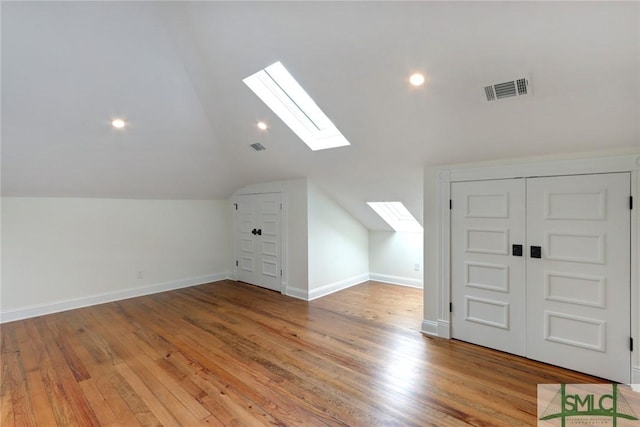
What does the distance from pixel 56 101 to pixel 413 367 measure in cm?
410

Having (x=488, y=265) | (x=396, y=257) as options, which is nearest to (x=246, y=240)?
(x=396, y=257)

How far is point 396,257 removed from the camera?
5176 mm

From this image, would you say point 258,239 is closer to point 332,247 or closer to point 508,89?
point 332,247

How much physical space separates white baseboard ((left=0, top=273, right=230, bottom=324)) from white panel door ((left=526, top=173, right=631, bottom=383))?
493 centimetres

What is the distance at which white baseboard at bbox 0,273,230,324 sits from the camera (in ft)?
12.0

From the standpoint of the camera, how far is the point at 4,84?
2504 mm

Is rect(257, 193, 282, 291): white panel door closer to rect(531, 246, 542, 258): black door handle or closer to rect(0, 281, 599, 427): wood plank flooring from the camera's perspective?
rect(0, 281, 599, 427): wood plank flooring

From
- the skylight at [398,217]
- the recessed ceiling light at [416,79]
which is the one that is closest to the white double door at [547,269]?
the recessed ceiling light at [416,79]

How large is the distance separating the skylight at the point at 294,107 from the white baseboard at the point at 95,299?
11.3 feet

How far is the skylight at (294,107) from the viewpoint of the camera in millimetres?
3010

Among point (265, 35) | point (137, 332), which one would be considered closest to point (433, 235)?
point (265, 35)

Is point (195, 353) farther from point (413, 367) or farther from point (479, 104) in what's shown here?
point (479, 104)

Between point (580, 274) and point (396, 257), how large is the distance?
2.90 meters

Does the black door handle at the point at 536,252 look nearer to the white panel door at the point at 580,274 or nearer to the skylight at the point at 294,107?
the white panel door at the point at 580,274
